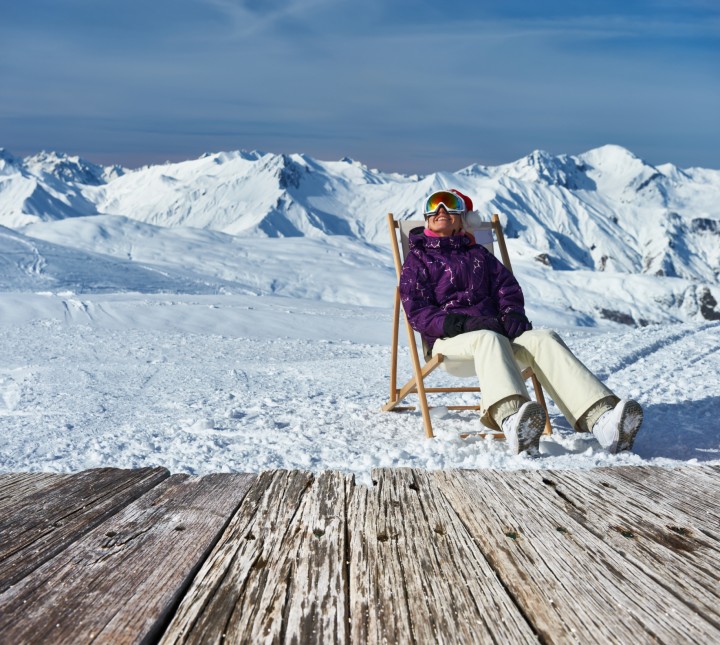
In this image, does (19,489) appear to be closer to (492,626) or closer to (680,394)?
(492,626)

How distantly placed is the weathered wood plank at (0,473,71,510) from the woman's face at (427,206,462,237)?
10.1 feet

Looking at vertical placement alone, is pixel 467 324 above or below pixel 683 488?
above

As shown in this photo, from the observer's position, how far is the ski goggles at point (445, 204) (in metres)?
4.86

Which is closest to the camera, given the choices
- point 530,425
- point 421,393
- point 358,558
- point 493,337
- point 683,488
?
point 358,558

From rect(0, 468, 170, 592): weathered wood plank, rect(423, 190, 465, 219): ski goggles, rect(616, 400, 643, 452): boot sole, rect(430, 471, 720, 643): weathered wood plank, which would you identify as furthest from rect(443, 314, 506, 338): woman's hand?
rect(0, 468, 170, 592): weathered wood plank

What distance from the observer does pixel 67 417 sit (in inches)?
188

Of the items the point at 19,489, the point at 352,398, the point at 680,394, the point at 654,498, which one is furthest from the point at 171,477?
the point at 680,394

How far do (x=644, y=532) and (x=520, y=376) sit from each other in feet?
5.70

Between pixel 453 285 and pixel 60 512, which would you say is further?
pixel 453 285

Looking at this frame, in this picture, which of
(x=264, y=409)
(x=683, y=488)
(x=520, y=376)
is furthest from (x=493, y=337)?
(x=264, y=409)

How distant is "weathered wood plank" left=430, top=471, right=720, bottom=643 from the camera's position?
4.52 ft

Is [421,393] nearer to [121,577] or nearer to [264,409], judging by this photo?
[264,409]

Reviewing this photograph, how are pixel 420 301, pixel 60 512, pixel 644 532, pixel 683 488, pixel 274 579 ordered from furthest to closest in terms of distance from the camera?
pixel 420 301
pixel 683 488
pixel 60 512
pixel 644 532
pixel 274 579

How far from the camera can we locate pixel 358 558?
1720mm
